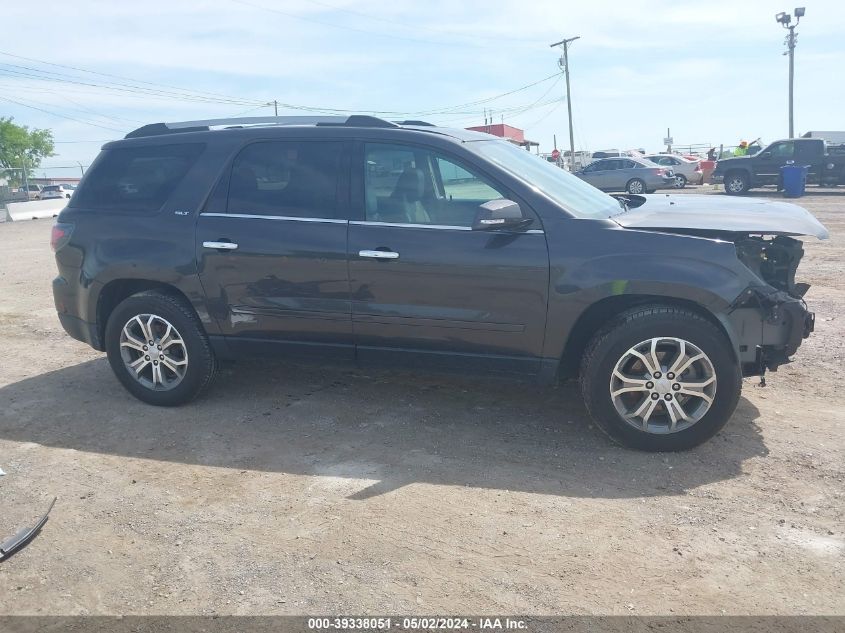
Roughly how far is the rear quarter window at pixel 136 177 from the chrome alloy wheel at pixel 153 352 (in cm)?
80

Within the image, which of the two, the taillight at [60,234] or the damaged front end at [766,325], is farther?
the taillight at [60,234]

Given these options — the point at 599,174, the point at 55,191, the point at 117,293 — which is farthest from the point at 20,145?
the point at 117,293

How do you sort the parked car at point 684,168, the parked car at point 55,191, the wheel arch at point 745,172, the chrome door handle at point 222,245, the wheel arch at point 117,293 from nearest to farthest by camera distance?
the chrome door handle at point 222,245 < the wheel arch at point 117,293 < the wheel arch at point 745,172 < the parked car at point 684,168 < the parked car at point 55,191

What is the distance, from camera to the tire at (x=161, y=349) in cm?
500

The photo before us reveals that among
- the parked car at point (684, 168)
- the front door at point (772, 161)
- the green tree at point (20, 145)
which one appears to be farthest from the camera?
the green tree at point (20, 145)

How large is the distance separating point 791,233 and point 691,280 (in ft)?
2.07

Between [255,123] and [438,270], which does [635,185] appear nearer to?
[255,123]

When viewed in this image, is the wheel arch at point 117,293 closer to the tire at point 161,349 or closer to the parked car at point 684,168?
the tire at point 161,349

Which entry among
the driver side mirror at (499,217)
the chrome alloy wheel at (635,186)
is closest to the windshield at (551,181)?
the driver side mirror at (499,217)

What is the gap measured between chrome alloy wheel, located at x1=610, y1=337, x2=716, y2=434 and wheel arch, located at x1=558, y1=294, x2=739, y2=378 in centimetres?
22

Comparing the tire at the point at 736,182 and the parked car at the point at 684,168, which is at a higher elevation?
the parked car at the point at 684,168

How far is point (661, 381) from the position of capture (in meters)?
4.11

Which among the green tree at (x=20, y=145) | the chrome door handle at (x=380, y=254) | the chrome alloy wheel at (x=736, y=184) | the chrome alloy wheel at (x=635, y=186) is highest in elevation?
the green tree at (x=20, y=145)

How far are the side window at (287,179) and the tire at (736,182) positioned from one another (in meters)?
21.5
